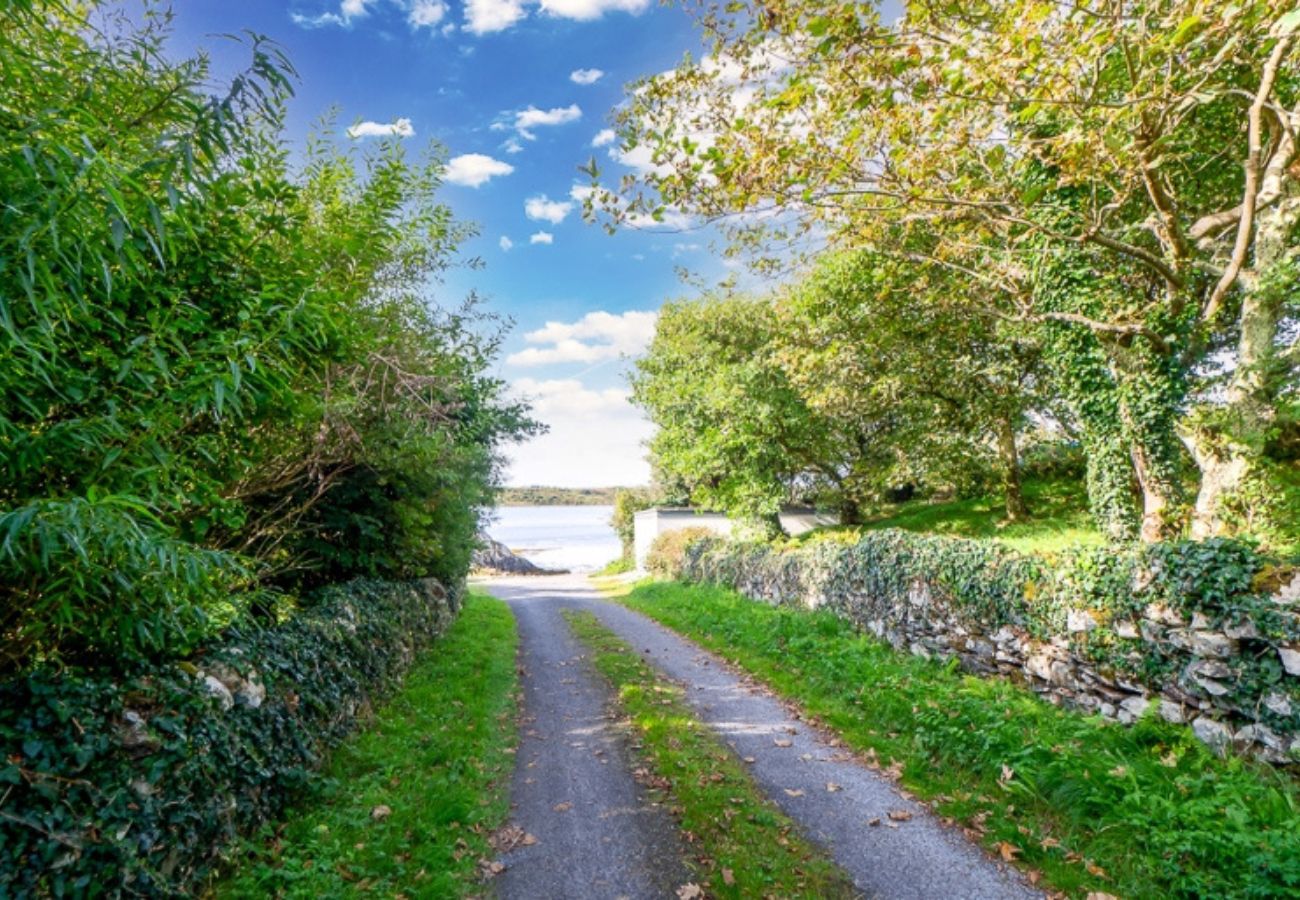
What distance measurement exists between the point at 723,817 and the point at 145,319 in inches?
211

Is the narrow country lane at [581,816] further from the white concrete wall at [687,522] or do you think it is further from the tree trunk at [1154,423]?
the white concrete wall at [687,522]

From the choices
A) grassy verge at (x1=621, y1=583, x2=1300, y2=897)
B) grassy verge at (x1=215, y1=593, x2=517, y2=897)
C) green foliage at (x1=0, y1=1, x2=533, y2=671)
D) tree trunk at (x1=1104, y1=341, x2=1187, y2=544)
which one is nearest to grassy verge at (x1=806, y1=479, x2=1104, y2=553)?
tree trunk at (x1=1104, y1=341, x2=1187, y2=544)

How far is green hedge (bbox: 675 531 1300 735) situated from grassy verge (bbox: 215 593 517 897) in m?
6.33

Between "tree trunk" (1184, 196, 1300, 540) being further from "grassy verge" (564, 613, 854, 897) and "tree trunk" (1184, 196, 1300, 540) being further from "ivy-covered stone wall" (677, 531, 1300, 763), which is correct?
"grassy verge" (564, 613, 854, 897)

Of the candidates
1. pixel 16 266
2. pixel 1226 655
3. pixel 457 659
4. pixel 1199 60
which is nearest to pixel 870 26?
pixel 1199 60

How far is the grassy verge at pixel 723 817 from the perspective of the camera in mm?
3953

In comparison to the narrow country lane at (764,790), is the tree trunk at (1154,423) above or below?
above

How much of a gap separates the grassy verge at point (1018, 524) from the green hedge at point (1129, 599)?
4.19 metres

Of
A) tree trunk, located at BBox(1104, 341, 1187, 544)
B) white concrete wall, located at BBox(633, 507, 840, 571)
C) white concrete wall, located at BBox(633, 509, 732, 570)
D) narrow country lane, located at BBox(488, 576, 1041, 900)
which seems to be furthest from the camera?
white concrete wall, located at BBox(633, 509, 732, 570)

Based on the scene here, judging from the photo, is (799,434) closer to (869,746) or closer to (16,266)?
(869,746)

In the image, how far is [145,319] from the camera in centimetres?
314

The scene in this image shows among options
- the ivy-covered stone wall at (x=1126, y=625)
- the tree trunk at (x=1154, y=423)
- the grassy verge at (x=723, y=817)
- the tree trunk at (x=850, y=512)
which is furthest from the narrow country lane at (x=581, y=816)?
the tree trunk at (x=850, y=512)

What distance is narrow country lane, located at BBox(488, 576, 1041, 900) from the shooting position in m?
4.00

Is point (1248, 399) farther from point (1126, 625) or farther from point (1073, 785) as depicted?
point (1073, 785)
